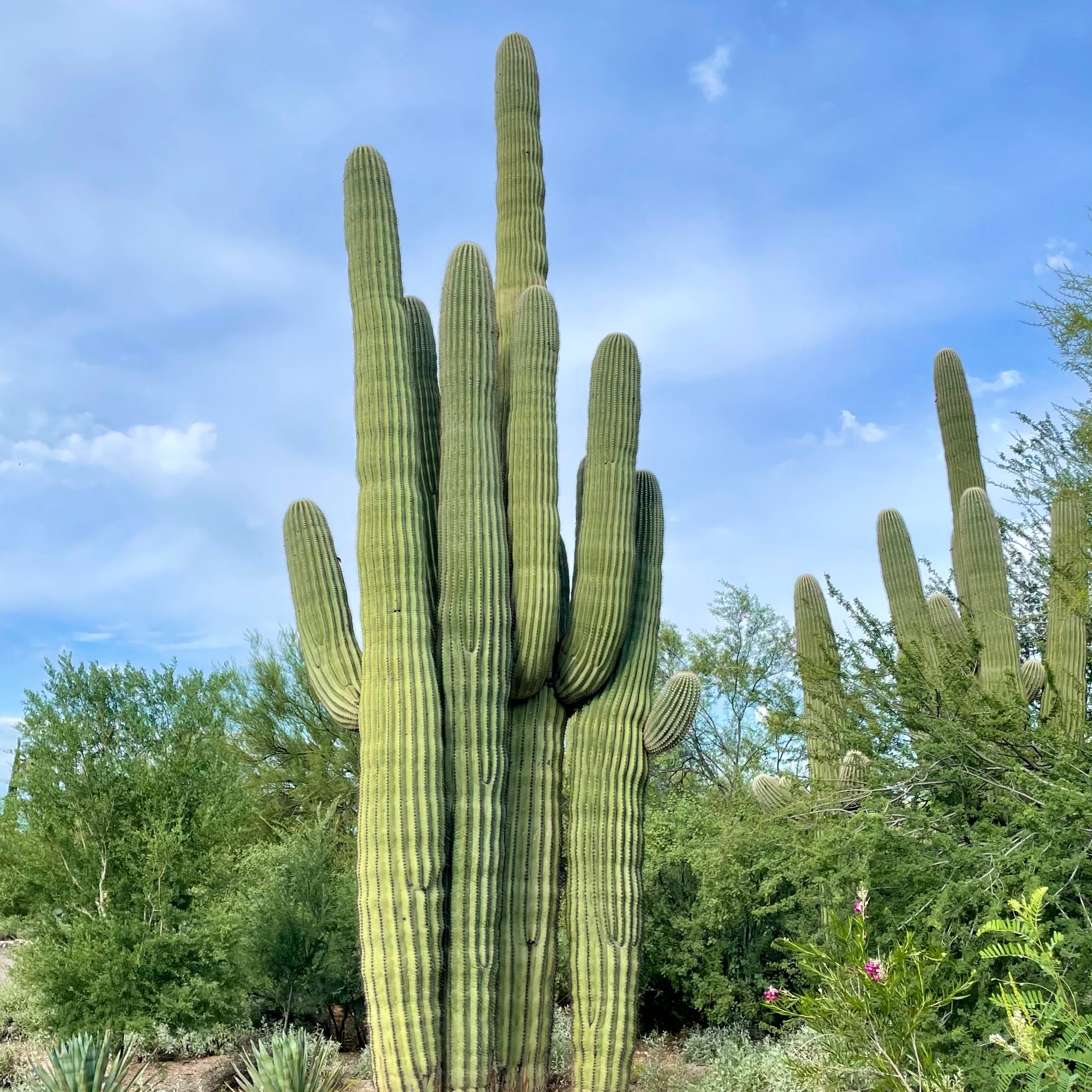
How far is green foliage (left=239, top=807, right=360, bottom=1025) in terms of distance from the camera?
12.0 m

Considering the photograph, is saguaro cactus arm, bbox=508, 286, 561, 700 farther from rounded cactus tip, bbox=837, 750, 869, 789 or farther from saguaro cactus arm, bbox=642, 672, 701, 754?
rounded cactus tip, bbox=837, 750, 869, 789

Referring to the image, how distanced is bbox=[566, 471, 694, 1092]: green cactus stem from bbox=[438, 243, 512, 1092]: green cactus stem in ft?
3.14

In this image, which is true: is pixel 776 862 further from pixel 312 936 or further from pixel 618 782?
pixel 312 936

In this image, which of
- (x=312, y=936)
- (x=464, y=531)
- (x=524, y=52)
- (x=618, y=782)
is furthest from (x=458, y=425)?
(x=312, y=936)

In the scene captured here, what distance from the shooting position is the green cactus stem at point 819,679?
8.29 m

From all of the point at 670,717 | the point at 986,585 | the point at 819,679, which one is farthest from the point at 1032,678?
the point at 670,717

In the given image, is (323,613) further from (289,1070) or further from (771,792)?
(771,792)

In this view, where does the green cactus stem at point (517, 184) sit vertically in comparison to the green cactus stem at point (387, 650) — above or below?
above

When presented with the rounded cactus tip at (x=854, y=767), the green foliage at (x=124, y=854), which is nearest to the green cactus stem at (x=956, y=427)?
the rounded cactus tip at (x=854, y=767)

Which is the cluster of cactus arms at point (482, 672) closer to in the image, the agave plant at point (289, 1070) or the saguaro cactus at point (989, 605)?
the agave plant at point (289, 1070)

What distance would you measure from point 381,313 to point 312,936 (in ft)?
24.4

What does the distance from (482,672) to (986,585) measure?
246 inches

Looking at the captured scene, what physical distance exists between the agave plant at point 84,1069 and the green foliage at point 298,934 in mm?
2622

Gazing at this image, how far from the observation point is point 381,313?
8.58 m
